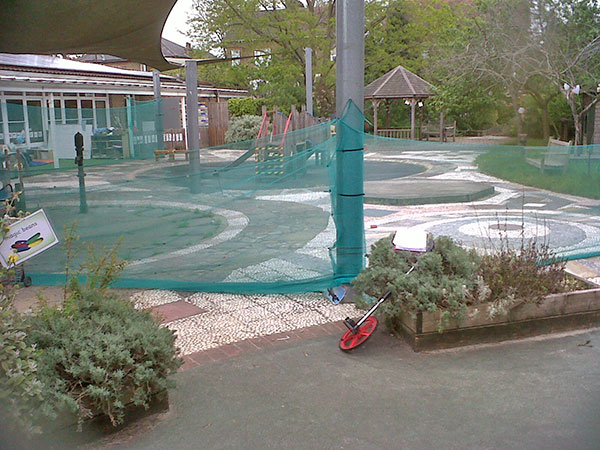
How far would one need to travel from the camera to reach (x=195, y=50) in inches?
1409

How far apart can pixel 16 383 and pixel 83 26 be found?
174 inches

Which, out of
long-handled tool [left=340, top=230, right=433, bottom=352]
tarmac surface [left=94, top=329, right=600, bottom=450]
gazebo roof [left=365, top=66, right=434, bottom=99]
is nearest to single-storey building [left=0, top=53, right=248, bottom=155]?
gazebo roof [left=365, top=66, right=434, bottom=99]

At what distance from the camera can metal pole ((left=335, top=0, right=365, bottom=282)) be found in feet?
19.0

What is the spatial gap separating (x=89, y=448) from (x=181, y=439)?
0.49m

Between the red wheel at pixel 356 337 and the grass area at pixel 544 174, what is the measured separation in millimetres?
3117

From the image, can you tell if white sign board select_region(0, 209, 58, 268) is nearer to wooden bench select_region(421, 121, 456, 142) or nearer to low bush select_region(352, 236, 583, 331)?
low bush select_region(352, 236, 583, 331)

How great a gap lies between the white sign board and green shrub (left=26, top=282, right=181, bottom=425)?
627 mm

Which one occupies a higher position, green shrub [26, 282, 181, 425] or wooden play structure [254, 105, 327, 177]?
wooden play structure [254, 105, 327, 177]

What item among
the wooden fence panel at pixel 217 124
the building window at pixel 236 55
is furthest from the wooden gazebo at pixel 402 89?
the building window at pixel 236 55

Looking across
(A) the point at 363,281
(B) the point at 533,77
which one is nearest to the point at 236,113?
(B) the point at 533,77

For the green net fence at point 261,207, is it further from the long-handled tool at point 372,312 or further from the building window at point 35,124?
the building window at point 35,124

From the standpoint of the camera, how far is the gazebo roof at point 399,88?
91.2 ft

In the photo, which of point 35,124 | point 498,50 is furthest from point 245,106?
point 35,124

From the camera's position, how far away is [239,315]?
5.50 metres
